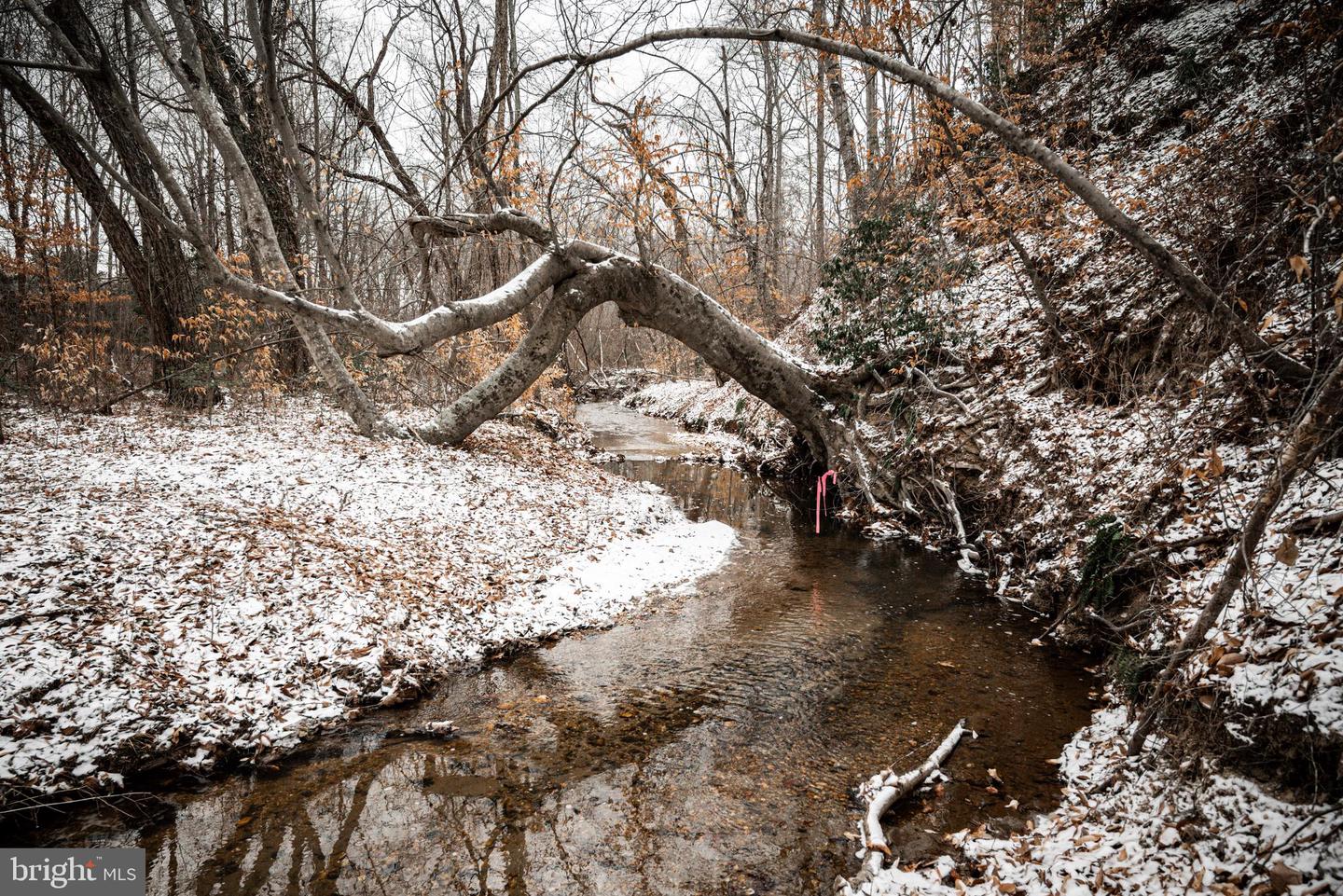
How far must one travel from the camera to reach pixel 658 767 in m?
3.82

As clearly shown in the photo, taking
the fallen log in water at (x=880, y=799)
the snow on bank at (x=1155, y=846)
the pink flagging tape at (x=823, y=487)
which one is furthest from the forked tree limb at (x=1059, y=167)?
the pink flagging tape at (x=823, y=487)

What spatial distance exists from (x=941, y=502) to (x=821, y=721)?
4.76 meters

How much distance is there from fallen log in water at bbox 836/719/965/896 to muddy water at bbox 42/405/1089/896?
10 cm

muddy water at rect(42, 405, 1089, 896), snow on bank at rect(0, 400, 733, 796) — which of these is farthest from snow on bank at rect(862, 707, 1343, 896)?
snow on bank at rect(0, 400, 733, 796)

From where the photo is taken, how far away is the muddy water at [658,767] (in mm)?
3041

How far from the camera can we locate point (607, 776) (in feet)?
12.2

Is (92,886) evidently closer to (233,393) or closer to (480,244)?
(233,393)

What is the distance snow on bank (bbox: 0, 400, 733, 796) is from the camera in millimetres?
3686

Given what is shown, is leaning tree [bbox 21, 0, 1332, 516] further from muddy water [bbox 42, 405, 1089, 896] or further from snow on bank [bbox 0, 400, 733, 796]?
muddy water [bbox 42, 405, 1089, 896]

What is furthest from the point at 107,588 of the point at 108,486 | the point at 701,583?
the point at 701,583

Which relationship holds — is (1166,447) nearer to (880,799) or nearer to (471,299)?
(880,799)

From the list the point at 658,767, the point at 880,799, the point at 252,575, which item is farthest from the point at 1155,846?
the point at 252,575

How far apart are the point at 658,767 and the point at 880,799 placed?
138 centimetres

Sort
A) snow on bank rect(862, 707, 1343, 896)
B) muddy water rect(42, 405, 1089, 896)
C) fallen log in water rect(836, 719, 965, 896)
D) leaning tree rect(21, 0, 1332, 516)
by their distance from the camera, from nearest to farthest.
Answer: snow on bank rect(862, 707, 1343, 896)
fallen log in water rect(836, 719, 965, 896)
muddy water rect(42, 405, 1089, 896)
leaning tree rect(21, 0, 1332, 516)
